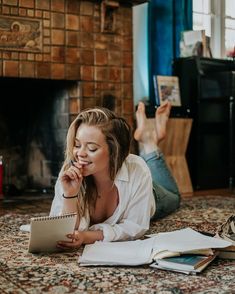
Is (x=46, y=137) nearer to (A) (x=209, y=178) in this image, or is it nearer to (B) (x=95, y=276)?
(A) (x=209, y=178)

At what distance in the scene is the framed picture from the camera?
3.58m

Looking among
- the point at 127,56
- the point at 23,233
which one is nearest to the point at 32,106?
the point at 127,56

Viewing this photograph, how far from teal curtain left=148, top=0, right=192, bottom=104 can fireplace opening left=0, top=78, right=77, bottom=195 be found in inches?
31.2

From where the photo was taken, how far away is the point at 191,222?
2197 mm

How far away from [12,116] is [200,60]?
140cm

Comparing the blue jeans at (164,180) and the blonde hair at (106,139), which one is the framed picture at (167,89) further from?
the blonde hair at (106,139)

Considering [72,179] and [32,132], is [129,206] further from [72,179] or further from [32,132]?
[32,132]

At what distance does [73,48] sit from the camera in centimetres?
310

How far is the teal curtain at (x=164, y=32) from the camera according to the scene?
373cm

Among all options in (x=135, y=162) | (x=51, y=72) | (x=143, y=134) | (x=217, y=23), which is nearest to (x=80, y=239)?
(x=135, y=162)

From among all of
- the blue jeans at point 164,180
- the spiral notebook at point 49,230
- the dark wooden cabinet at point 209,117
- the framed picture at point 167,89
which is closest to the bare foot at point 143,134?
the blue jeans at point 164,180

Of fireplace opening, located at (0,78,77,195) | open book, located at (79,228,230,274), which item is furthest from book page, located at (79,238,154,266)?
fireplace opening, located at (0,78,77,195)

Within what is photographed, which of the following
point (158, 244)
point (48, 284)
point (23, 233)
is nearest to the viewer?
point (48, 284)

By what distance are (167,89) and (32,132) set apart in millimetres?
997
